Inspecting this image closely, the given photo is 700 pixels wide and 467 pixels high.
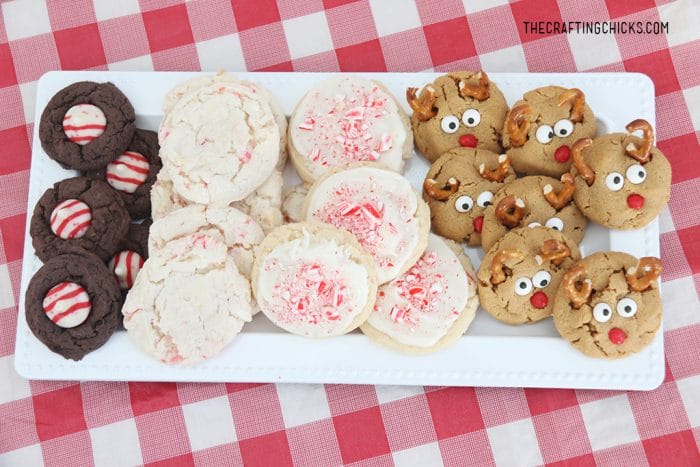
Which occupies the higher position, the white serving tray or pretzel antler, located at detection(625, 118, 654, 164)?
pretzel antler, located at detection(625, 118, 654, 164)

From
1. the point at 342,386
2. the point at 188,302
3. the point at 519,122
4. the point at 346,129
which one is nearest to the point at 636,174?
the point at 519,122

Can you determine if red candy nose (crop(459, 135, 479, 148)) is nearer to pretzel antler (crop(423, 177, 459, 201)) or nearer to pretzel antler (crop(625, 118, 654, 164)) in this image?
pretzel antler (crop(423, 177, 459, 201))

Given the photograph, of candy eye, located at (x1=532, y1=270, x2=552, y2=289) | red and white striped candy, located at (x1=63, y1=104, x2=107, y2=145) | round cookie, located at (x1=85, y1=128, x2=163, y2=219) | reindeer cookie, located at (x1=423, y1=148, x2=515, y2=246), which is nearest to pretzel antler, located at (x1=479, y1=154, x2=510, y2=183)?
reindeer cookie, located at (x1=423, y1=148, x2=515, y2=246)

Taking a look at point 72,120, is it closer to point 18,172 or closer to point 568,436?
point 18,172

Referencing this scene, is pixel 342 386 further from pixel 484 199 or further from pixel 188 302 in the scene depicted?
pixel 484 199

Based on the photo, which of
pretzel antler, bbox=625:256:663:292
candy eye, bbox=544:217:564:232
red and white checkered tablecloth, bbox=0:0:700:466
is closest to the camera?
pretzel antler, bbox=625:256:663:292
